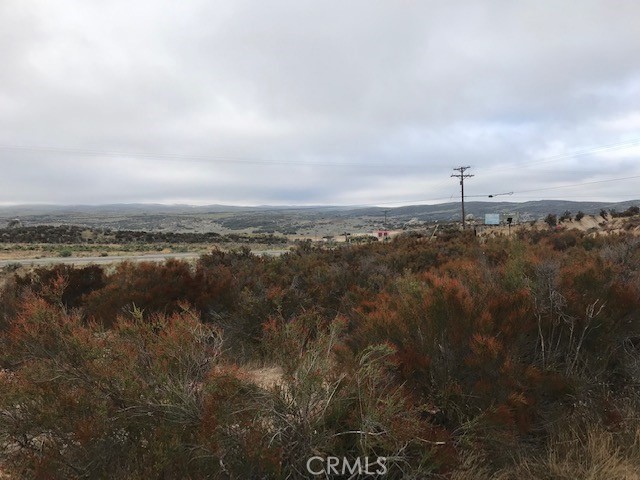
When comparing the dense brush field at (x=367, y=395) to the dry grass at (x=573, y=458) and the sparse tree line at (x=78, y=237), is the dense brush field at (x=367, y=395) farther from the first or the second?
the sparse tree line at (x=78, y=237)

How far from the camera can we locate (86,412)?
10.0 ft

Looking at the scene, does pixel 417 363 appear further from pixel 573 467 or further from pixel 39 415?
pixel 39 415

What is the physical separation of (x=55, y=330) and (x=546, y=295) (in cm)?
551

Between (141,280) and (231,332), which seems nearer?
(231,332)

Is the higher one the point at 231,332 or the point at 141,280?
the point at 141,280

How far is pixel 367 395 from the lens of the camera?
10.4 feet

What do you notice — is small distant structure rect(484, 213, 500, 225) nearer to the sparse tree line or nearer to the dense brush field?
the sparse tree line

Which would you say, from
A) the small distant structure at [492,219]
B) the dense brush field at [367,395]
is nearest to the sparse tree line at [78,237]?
the small distant structure at [492,219]

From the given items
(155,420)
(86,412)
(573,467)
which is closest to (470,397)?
(573,467)

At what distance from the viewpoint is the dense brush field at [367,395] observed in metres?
2.83

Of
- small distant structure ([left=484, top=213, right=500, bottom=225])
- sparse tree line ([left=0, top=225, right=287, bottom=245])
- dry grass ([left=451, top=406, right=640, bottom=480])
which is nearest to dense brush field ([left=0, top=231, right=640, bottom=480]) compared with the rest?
dry grass ([left=451, top=406, right=640, bottom=480])

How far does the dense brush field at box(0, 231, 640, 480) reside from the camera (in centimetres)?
283

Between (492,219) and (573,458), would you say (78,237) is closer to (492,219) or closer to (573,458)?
(492,219)

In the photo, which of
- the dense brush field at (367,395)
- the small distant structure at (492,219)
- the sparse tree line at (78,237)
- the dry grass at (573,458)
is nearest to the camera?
the dense brush field at (367,395)
